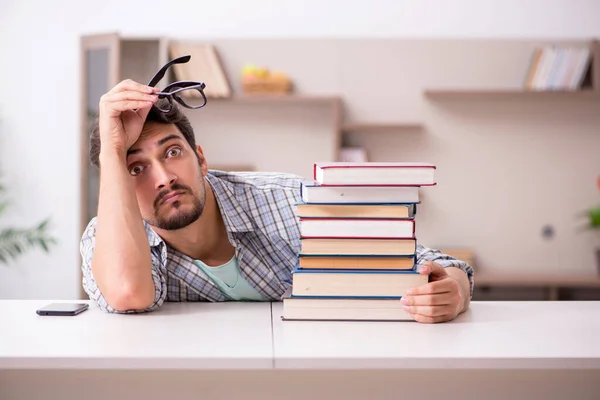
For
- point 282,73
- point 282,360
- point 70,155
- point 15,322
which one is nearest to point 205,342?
point 282,360

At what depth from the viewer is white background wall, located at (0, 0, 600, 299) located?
424 cm

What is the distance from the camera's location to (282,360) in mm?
1056

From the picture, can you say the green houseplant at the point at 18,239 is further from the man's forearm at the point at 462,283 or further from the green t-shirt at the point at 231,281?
the man's forearm at the point at 462,283

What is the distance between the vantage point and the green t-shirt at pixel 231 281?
1.70 metres

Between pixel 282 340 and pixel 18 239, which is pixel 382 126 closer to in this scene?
pixel 18 239

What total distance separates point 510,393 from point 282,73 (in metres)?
3.09

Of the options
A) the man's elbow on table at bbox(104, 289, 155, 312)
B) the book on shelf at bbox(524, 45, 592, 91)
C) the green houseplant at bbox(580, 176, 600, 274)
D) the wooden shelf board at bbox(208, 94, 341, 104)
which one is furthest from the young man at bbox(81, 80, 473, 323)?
the green houseplant at bbox(580, 176, 600, 274)

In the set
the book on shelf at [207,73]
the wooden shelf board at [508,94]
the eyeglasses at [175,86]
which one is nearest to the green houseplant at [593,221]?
the wooden shelf board at [508,94]

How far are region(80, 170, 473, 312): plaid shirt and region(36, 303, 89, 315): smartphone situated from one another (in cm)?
14

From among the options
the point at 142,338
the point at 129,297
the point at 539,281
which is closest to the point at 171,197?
the point at 129,297

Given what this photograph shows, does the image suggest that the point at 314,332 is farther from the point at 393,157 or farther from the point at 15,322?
the point at 393,157

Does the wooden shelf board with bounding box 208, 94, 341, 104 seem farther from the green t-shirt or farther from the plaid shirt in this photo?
the green t-shirt

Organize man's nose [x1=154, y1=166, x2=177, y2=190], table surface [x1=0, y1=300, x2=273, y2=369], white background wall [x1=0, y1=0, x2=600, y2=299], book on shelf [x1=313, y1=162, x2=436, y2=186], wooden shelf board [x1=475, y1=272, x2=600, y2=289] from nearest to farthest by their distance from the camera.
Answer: table surface [x1=0, y1=300, x2=273, y2=369], book on shelf [x1=313, y1=162, x2=436, y2=186], man's nose [x1=154, y1=166, x2=177, y2=190], wooden shelf board [x1=475, y1=272, x2=600, y2=289], white background wall [x1=0, y1=0, x2=600, y2=299]

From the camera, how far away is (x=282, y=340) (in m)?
1.16
